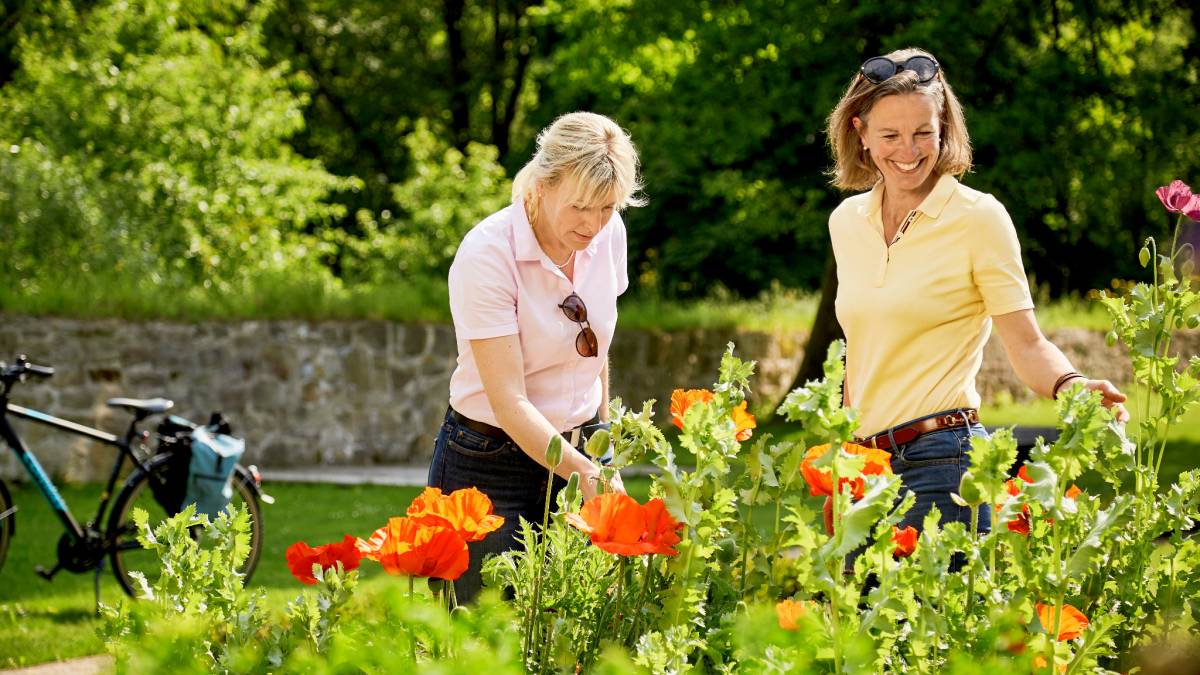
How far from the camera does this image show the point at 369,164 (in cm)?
2828

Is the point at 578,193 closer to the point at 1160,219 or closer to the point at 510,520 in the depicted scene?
the point at 510,520

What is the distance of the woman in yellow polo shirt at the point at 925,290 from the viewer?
8.82 ft

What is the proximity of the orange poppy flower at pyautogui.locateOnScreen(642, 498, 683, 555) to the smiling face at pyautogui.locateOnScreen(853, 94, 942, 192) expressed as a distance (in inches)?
51.8

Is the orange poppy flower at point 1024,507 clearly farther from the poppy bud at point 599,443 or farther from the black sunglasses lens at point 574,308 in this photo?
the black sunglasses lens at point 574,308

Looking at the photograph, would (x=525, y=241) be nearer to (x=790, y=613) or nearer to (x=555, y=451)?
(x=555, y=451)

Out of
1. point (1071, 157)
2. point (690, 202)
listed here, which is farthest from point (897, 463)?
point (690, 202)

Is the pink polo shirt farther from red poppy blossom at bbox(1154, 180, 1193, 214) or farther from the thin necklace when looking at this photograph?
red poppy blossom at bbox(1154, 180, 1193, 214)

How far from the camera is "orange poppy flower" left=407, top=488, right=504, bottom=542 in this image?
1.77 meters

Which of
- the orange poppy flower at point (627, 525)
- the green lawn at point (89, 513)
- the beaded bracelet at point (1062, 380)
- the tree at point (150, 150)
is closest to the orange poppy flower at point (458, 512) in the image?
the orange poppy flower at point (627, 525)

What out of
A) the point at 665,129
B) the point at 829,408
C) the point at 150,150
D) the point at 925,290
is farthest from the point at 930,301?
the point at 150,150

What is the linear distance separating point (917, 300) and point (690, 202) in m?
18.7

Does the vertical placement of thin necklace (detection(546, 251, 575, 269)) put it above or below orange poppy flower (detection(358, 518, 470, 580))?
above

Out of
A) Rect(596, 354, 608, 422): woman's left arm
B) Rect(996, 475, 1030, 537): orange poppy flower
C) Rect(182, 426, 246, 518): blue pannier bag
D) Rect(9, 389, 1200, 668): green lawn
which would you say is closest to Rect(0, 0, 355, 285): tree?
Rect(9, 389, 1200, 668): green lawn

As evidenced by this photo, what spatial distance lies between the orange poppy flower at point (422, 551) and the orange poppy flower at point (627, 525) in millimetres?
155
